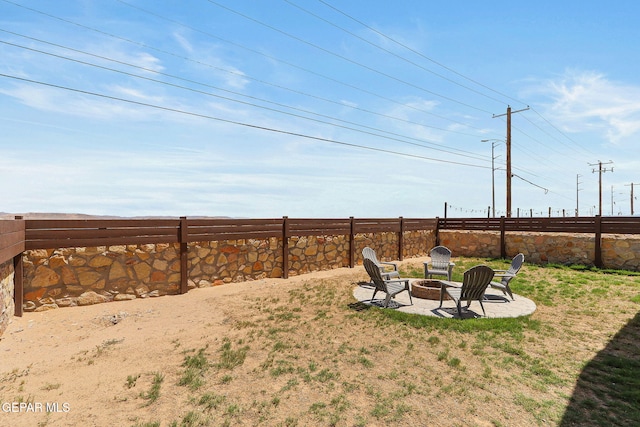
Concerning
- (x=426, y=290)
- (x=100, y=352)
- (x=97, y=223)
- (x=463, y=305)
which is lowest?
(x=100, y=352)

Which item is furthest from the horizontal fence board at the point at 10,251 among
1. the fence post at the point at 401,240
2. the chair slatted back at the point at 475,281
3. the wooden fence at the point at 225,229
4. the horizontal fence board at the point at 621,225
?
the horizontal fence board at the point at 621,225

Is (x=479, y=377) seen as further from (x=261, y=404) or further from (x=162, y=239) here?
(x=162, y=239)

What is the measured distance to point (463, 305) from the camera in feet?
23.9

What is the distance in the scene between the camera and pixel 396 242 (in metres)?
14.6

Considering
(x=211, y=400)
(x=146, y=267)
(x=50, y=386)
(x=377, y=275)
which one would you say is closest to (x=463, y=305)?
(x=377, y=275)

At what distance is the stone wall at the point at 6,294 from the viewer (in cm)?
553

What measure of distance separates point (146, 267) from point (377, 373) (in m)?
6.04

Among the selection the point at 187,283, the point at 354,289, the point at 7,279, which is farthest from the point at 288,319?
the point at 7,279

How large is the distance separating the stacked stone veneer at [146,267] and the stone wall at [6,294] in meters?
0.39

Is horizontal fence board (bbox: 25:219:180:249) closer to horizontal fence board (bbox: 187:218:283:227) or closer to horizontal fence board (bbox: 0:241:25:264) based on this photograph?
horizontal fence board (bbox: 0:241:25:264)

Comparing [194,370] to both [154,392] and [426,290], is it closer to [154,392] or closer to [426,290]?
[154,392]

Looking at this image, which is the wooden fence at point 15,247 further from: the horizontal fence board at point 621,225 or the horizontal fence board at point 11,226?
the horizontal fence board at point 621,225

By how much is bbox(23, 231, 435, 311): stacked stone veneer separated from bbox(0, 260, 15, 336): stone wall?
1.28ft

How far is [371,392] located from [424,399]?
1.90 feet
